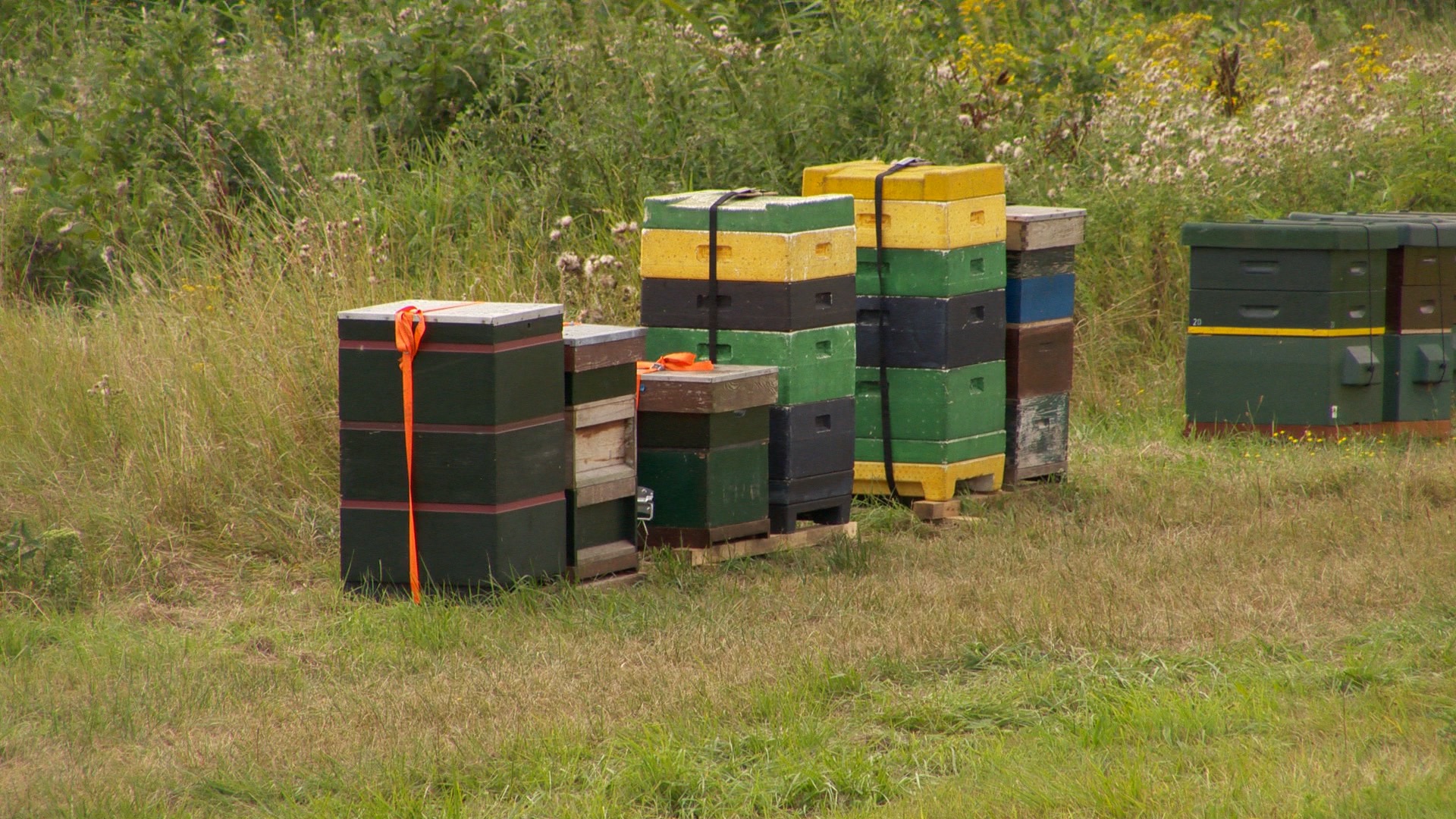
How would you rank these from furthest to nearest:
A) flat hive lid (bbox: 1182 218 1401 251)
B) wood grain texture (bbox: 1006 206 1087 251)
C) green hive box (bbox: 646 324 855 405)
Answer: flat hive lid (bbox: 1182 218 1401 251), wood grain texture (bbox: 1006 206 1087 251), green hive box (bbox: 646 324 855 405)

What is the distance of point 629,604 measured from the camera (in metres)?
6.61

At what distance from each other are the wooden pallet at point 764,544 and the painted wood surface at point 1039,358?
1320mm

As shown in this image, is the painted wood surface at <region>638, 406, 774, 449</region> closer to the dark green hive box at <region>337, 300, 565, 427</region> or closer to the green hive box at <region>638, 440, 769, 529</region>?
the green hive box at <region>638, 440, 769, 529</region>

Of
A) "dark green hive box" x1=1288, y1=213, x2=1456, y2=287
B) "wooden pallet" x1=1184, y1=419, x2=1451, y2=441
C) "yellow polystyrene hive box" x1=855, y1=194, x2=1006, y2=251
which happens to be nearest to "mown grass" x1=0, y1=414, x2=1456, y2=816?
"yellow polystyrene hive box" x1=855, y1=194, x2=1006, y2=251

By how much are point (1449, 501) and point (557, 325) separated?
4.63 meters

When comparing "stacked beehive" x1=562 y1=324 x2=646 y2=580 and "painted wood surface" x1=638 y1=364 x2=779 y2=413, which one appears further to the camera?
"painted wood surface" x1=638 y1=364 x2=779 y2=413

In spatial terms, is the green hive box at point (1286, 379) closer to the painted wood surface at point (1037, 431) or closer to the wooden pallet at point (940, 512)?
the painted wood surface at point (1037, 431)

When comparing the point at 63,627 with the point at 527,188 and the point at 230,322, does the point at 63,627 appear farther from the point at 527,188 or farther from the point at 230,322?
the point at 527,188

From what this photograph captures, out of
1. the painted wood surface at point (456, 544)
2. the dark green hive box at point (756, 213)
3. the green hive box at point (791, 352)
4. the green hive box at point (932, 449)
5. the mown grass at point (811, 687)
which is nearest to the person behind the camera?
the mown grass at point (811, 687)

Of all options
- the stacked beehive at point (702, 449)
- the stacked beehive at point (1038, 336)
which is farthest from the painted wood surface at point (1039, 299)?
the stacked beehive at point (702, 449)

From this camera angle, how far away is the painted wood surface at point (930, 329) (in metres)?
Answer: 8.12

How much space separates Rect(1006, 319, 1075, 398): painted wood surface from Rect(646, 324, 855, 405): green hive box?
1.21 meters

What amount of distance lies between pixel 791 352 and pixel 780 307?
209 millimetres

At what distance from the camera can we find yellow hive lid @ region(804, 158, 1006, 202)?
804 centimetres
